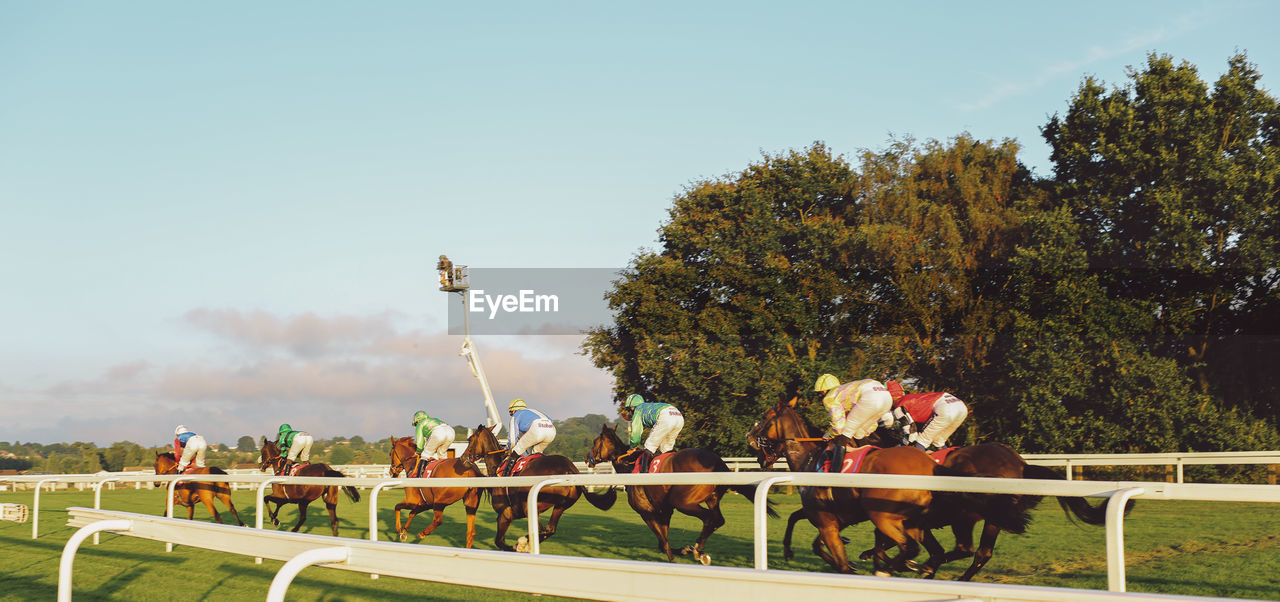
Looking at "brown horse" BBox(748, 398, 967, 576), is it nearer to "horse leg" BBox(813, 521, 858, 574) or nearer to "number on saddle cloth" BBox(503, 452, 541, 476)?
"horse leg" BBox(813, 521, 858, 574)

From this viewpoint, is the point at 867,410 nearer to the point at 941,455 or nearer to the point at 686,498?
the point at 941,455

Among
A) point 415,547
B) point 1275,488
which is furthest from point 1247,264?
point 415,547

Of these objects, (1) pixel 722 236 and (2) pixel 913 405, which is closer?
(2) pixel 913 405

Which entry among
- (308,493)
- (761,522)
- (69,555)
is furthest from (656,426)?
(69,555)

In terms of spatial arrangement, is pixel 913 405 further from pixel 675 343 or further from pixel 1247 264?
pixel 675 343

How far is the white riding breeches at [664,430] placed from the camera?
404 inches

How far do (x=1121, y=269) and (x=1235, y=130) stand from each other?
4068 millimetres

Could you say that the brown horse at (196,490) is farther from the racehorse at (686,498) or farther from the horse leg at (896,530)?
the horse leg at (896,530)

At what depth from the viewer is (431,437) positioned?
11.9 meters

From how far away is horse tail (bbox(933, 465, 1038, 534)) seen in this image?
6.82m

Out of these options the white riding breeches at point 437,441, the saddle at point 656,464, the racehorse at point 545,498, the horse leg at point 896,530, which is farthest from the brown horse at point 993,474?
the white riding breeches at point 437,441

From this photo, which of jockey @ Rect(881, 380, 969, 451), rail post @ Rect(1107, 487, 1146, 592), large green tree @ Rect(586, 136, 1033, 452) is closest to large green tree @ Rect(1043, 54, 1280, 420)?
large green tree @ Rect(586, 136, 1033, 452)

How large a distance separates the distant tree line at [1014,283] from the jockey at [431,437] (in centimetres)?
1196

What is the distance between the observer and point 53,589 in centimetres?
736
